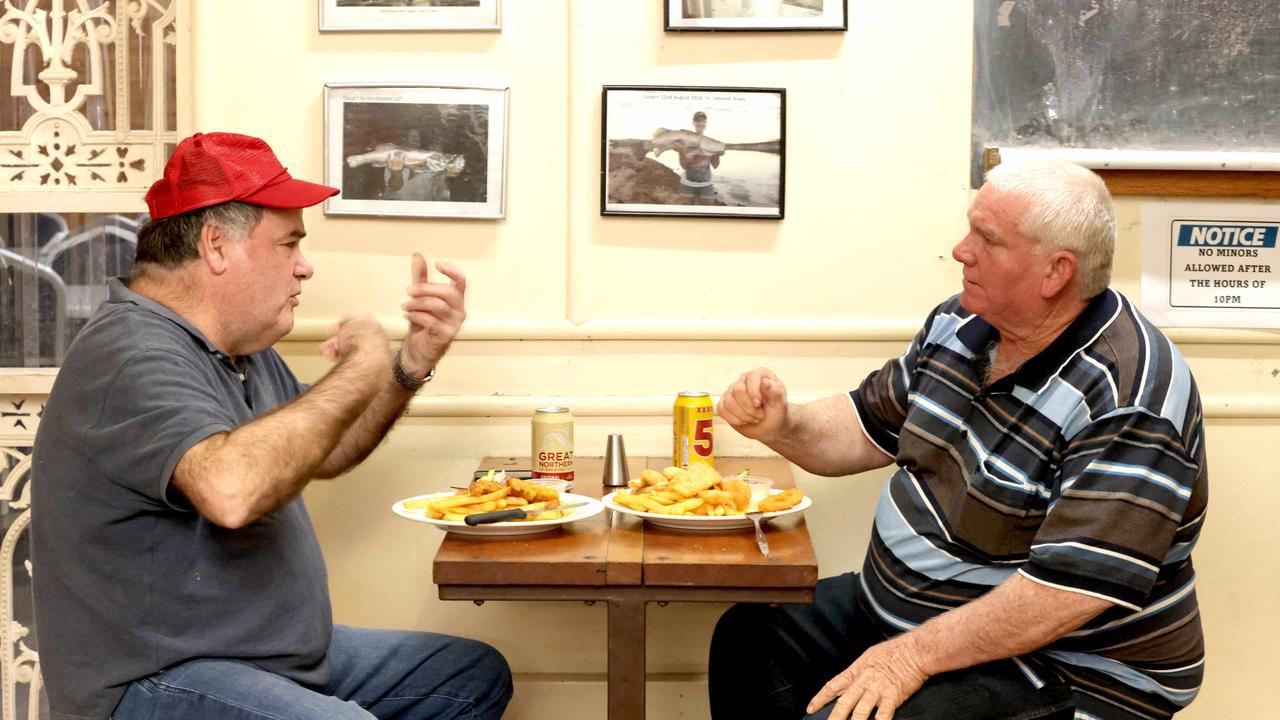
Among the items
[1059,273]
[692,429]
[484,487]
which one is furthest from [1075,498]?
[484,487]

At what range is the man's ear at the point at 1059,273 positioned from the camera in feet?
7.16

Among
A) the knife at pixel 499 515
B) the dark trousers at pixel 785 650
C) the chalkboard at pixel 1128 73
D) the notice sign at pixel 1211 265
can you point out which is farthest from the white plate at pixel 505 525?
the notice sign at pixel 1211 265

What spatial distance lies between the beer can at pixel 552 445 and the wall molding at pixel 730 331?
347 millimetres

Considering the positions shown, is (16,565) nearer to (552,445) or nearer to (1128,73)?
(552,445)

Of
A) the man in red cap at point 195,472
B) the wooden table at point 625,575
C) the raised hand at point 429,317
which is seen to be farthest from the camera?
the raised hand at point 429,317

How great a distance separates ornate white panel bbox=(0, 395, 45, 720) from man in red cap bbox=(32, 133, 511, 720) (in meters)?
1.07

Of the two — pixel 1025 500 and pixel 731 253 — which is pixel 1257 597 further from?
pixel 731 253

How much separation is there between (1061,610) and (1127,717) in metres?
0.29

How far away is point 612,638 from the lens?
218 centimetres

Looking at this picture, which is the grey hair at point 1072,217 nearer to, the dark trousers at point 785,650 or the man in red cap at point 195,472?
the dark trousers at point 785,650

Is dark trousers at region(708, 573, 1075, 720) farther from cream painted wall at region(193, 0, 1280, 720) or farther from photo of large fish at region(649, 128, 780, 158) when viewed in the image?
photo of large fish at region(649, 128, 780, 158)

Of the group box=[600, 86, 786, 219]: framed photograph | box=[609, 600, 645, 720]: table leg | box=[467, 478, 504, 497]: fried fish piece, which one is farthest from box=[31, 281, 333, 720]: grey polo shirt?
box=[600, 86, 786, 219]: framed photograph

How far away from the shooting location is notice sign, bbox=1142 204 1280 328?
9.64 ft

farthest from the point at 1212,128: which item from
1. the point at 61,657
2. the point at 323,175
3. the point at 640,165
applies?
the point at 61,657
